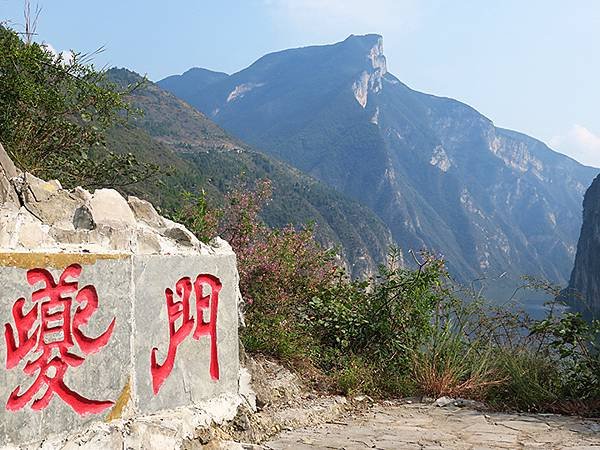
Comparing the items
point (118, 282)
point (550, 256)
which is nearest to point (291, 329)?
point (118, 282)

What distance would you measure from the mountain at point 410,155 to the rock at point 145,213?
305 feet

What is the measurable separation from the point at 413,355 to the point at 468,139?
17279 cm

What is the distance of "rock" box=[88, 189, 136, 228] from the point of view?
10.0 ft

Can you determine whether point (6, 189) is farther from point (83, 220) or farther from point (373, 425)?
point (373, 425)

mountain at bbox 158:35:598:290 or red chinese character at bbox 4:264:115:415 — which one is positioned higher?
mountain at bbox 158:35:598:290

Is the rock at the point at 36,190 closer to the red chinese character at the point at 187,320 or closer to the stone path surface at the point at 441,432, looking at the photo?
the red chinese character at the point at 187,320

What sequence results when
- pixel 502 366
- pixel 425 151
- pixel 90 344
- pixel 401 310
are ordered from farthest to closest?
pixel 425 151
pixel 401 310
pixel 502 366
pixel 90 344

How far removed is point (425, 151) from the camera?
147 meters

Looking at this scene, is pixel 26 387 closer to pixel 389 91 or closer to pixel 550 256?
pixel 550 256

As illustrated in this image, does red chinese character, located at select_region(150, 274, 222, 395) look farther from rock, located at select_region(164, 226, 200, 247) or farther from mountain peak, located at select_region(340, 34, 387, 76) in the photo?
mountain peak, located at select_region(340, 34, 387, 76)

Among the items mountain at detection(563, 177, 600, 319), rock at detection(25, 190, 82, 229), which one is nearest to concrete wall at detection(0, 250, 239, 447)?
rock at detection(25, 190, 82, 229)

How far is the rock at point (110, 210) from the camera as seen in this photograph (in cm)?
305

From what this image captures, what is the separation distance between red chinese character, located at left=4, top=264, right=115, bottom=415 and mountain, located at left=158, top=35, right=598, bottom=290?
9378 centimetres

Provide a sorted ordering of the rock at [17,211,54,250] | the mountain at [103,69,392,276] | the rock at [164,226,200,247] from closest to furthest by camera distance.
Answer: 1. the rock at [17,211,54,250]
2. the rock at [164,226,200,247]
3. the mountain at [103,69,392,276]
